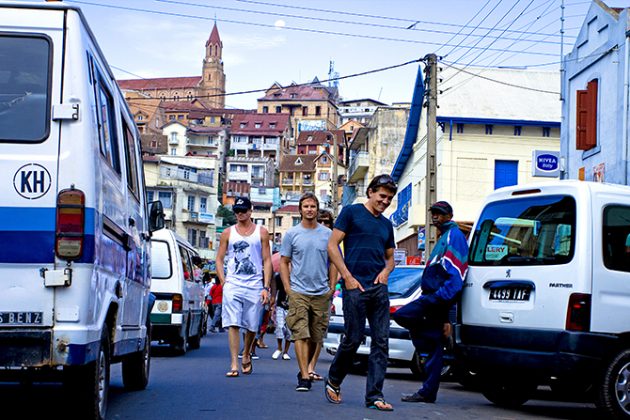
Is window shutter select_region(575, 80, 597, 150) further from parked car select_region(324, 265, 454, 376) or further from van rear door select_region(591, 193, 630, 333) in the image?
van rear door select_region(591, 193, 630, 333)

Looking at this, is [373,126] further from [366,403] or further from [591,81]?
[366,403]

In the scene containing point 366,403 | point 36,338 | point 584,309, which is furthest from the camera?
point 366,403

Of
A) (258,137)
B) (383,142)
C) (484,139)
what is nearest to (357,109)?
(258,137)

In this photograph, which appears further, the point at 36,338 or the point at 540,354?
the point at 540,354

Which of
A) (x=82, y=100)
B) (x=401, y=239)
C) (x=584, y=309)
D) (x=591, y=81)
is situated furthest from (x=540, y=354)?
(x=401, y=239)

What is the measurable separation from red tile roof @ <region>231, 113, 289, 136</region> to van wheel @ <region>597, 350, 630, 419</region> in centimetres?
14606

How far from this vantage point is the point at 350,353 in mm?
8938

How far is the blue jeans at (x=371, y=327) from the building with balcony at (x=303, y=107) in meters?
157

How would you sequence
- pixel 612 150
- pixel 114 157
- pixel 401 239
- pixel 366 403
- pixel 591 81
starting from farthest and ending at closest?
pixel 401 239
pixel 591 81
pixel 612 150
pixel 366 403
pixel 114 157

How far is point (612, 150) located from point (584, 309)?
16.0 metres

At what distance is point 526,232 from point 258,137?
14625 cm

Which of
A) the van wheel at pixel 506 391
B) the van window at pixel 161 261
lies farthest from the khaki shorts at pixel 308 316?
the van window at pixel 161 261

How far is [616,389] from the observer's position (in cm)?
845

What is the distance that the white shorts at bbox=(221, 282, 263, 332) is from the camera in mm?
11484
